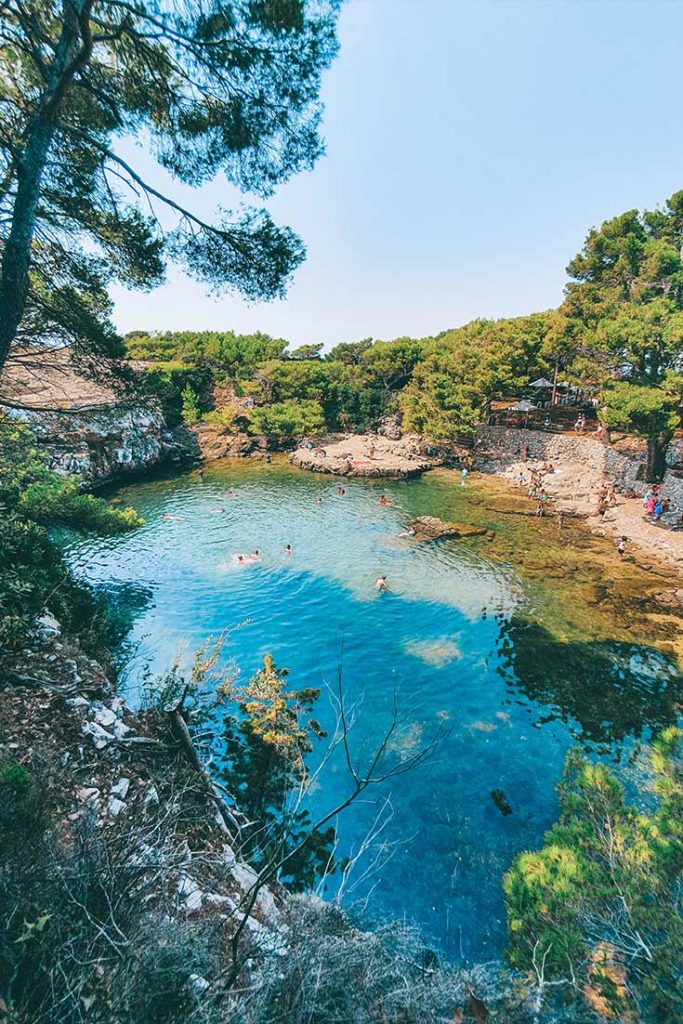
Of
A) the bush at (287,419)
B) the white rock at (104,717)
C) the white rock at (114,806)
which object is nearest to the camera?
the white rock at (114,806)

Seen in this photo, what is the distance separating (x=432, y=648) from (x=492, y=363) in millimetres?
26597

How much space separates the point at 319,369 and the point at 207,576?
3237 cm

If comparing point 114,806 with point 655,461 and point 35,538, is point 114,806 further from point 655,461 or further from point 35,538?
point 655,461

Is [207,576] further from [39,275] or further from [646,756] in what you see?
[646,756]

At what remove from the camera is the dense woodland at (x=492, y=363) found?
21.2m

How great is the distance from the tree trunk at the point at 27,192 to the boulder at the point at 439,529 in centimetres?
1906

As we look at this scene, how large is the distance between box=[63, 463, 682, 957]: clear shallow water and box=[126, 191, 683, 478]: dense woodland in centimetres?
798

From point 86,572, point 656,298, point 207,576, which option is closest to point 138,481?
point 86,572

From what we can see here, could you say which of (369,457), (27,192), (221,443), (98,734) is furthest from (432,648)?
(221,443)

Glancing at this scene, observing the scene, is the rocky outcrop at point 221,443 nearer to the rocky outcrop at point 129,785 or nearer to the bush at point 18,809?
the rocky outcrop at point 129,785

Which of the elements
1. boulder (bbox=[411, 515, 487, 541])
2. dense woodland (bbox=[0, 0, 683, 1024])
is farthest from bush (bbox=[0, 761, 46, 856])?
boulder (bbox=[411, 515, 487, 541])

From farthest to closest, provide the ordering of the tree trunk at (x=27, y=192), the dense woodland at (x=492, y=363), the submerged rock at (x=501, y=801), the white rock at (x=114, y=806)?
the dense woodland at (x=492, y=363) < the submerged rock at (x=501, y=801) < the white rock at (x=114, y=806) < the tree trunk at (x=27, y=192)

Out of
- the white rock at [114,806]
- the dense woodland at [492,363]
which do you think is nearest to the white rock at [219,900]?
the white rock at [114,806]

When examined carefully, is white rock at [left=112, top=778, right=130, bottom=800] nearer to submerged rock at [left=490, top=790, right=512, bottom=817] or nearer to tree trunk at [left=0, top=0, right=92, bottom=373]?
tree trunk at [left=0, top=0, right=92, bottom=373]
